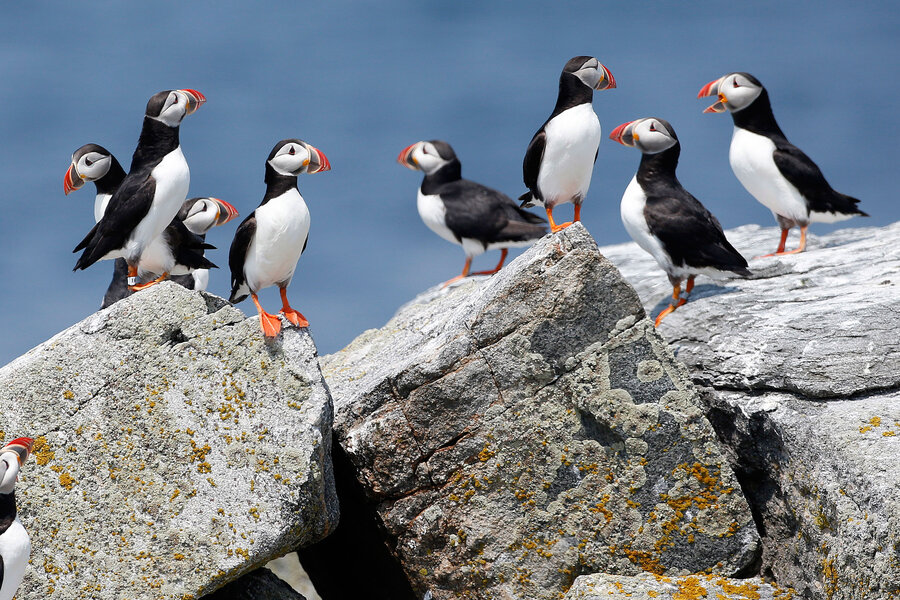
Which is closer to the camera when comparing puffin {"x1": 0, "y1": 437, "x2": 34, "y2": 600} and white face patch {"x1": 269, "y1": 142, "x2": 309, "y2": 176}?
puffin {"x1": 0, "y1": 437, "x2": 34, "y2": 600}

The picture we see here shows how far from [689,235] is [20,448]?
16.2 feet

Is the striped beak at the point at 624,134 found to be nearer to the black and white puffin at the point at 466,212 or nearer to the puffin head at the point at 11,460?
the black and white puffin at the point at 466,212

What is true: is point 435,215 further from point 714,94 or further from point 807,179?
point 807,179

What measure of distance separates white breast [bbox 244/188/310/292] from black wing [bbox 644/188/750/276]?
287 centimetres

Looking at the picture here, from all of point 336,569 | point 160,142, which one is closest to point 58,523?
point 336,569

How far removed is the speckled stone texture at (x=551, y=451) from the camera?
524cm

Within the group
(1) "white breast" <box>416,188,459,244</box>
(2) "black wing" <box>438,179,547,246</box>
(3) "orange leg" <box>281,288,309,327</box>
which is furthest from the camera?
(1) "white breast" <box>416,188,459,244</box>

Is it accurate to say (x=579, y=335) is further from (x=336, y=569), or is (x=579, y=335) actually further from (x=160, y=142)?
(x=160, y=142)

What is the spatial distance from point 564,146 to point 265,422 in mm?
3626

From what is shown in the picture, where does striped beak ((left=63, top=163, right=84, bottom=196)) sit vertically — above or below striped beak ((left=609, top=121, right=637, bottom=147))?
above

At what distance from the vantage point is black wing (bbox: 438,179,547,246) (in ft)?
35.1

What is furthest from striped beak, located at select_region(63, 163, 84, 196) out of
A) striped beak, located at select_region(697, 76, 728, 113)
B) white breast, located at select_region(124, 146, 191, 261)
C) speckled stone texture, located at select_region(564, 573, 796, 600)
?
striped beak, located at select_region(697, 76, 728, 113)

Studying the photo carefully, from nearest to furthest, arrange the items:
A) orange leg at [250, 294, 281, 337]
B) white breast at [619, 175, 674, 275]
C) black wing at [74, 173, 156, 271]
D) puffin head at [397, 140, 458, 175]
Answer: orange leg at [250, 294, 281, 337] < black wing at [74, 173, 156, 271] < white breast at [619, 175, 674, 275] < puffin head at [397, 140, 458, 175]

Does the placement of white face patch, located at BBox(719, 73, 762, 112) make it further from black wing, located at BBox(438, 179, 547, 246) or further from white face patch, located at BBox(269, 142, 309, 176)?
white face patch, located at BBox(269, 142, 309, 176)
